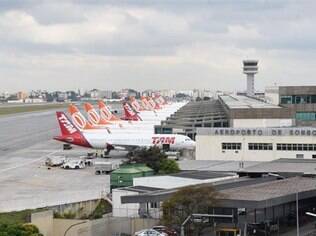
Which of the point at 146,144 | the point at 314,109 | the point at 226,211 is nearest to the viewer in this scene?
the point at 226,211

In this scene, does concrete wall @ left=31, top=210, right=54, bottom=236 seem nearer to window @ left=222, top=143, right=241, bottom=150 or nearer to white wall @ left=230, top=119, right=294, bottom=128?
window @ left=222, top=143, right=241, bottom=150

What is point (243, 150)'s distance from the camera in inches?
2918

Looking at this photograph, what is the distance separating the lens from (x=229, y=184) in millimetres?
48094

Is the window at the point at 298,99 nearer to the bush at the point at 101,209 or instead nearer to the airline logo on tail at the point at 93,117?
the airline logo on tail at the point at 93,117

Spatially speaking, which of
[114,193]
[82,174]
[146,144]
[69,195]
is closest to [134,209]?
[114,193]

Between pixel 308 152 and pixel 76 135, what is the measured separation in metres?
34.6

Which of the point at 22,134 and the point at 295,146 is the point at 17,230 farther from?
the point at 22,134

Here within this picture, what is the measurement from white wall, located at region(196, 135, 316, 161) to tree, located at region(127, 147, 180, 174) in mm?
7201

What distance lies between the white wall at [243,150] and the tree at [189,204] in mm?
33996

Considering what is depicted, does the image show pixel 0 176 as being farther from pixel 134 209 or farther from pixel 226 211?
pixel 226 211

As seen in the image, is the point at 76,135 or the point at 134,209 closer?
the point at 134,209

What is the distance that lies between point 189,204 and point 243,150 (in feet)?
117

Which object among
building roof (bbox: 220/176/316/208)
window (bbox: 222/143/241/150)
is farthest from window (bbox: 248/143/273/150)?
building roof (bbox: 220/176/316/208)

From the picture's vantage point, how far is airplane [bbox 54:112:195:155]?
295 ft
